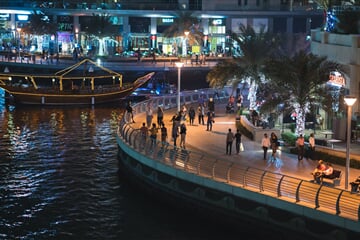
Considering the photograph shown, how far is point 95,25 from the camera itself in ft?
335

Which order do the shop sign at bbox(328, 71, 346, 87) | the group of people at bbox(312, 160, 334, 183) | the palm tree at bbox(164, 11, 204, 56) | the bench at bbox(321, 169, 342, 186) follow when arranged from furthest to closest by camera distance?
the palm tree at bbox(164, 11, 204, 56) → the shop sign at bbox(328, 71, 346, 87) → the group of people at bbox(312, 160, 334, 183) → the bench at bbox(321, 169, 342, 186)

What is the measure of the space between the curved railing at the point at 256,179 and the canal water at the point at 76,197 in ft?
6.38

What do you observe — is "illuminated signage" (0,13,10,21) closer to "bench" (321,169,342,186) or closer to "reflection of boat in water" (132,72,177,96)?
"reflection of boat in water" (132,72,177,96)

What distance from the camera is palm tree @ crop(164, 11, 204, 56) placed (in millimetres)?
100312

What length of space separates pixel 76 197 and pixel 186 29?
225 feet

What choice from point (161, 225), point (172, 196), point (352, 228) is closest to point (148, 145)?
point (172, 196)

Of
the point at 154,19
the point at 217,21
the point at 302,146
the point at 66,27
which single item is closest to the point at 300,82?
the point at 302,146

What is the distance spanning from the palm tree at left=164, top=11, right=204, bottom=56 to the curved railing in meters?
62.2

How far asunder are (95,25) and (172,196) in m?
72.5

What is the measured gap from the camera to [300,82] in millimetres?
36469

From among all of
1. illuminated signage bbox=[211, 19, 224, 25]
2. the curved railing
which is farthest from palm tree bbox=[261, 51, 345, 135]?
illuminated signage bbox=[211, 19, 224, 25]

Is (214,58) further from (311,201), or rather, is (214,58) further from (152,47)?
(311,201)

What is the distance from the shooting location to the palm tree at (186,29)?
329ft

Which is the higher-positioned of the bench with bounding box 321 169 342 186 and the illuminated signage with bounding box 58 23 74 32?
the illuminated signage with bounding box 58 23 74 32
